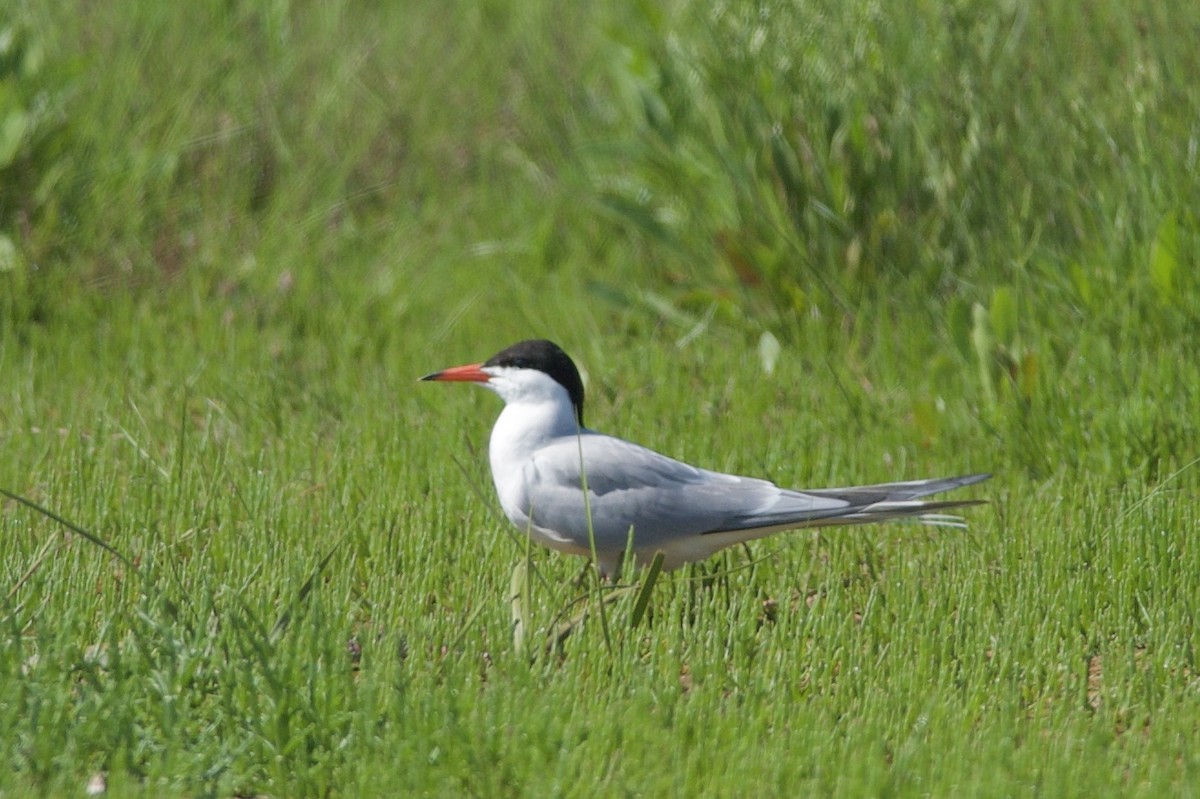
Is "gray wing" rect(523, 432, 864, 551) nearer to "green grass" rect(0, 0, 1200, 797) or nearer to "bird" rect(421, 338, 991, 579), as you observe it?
"bird" rect(421, 338, 991, 579)

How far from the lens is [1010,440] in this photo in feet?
15.9

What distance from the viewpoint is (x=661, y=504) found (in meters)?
3.85

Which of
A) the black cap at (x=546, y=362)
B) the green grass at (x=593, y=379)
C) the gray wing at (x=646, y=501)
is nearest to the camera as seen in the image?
the green grass at (x=593, y=379)

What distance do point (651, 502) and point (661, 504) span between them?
3 cm

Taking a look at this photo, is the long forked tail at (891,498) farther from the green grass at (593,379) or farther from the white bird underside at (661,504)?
the green grass at (593,379)

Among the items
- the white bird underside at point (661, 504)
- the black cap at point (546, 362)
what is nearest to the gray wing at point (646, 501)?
the white bird underside at point (661, 504)

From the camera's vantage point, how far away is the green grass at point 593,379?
117 inches

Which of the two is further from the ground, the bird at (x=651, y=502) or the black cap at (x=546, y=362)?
the black cap at (x=546, y=362)

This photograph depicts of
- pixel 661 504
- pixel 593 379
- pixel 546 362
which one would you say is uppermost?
pixel 546 362

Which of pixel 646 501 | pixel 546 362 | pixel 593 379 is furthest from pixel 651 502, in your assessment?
pixel 593 379

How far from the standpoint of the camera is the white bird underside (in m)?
3.74

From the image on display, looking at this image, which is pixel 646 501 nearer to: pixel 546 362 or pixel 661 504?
pixel 661 504

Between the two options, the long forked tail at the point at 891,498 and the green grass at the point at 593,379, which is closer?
the green grass at the point at 593,379

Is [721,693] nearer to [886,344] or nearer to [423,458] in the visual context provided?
[423,458]
